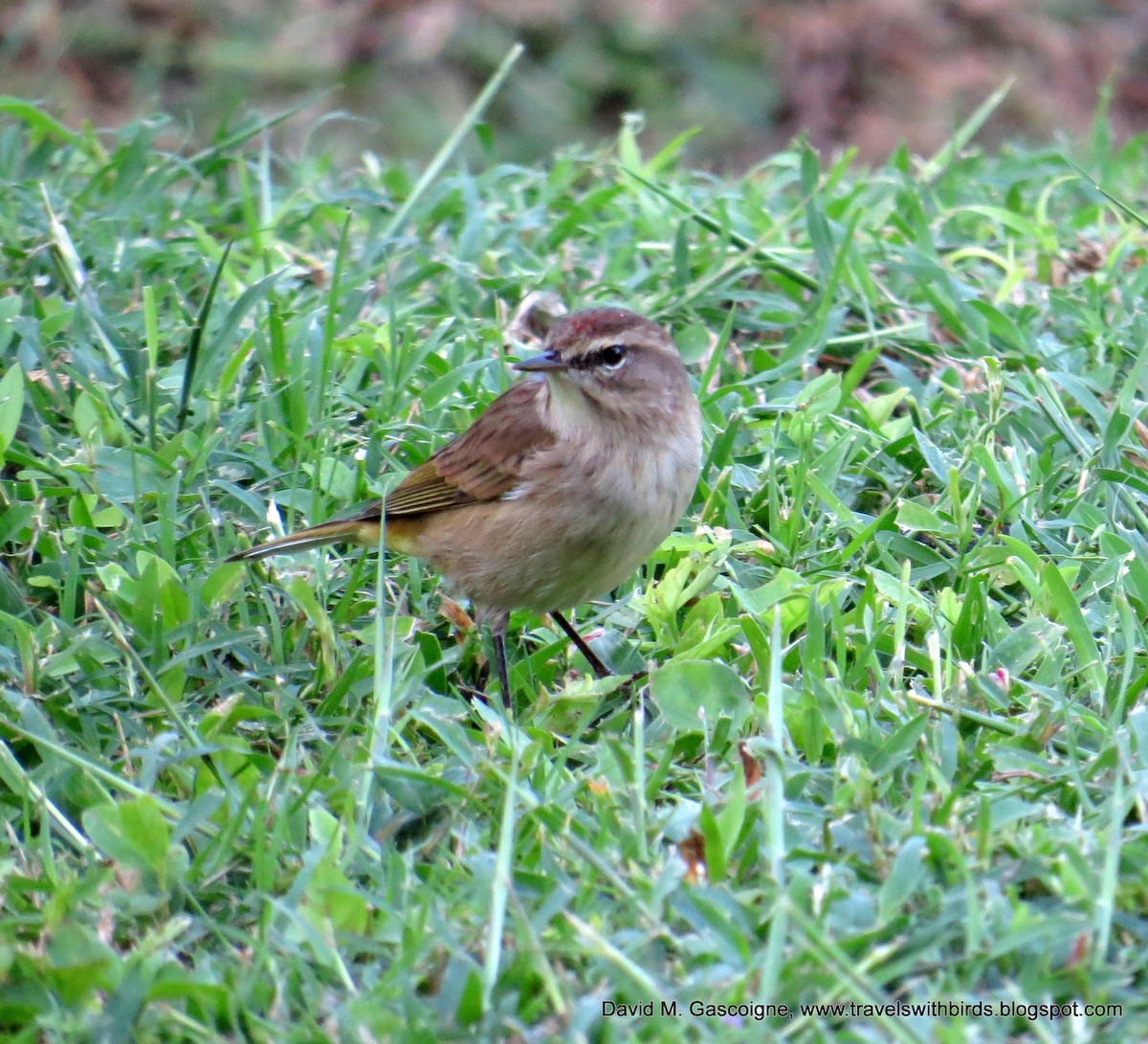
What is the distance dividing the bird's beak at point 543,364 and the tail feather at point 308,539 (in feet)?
2.24

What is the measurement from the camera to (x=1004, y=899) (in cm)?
302

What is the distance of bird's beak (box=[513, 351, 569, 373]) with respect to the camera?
173 inches

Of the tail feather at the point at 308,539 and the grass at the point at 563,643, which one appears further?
the tail feather at the point at 308,539

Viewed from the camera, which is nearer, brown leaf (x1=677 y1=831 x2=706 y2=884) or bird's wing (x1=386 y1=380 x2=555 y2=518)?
brown leaf (x1=677 y1=831 x2=706 y2=884)

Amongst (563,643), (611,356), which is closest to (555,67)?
(611,356)

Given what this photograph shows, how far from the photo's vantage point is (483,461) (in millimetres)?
4633

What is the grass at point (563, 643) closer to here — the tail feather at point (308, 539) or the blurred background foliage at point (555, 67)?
the tail feather at point (308, 539)

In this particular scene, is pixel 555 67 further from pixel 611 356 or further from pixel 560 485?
pixel 560 485

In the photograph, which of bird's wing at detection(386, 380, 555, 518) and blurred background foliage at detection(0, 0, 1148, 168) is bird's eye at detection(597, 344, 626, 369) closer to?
bird's wing at detection(386, 380, 555, 518)

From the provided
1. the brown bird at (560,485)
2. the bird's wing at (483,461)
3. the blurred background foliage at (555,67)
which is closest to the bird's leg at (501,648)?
the brown bird at (560,485)

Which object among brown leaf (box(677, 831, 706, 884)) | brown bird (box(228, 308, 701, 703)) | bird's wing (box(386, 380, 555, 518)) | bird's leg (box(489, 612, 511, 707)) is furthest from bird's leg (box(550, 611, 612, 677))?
brown leaf (box(677, 831, 706, 884))

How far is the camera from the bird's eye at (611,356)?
456cm

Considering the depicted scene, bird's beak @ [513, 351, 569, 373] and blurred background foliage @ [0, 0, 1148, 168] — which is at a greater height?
bird's beak @ [513, 351, 569, 373]

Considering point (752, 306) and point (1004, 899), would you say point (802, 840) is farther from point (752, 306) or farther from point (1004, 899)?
A: point (752, 306)
